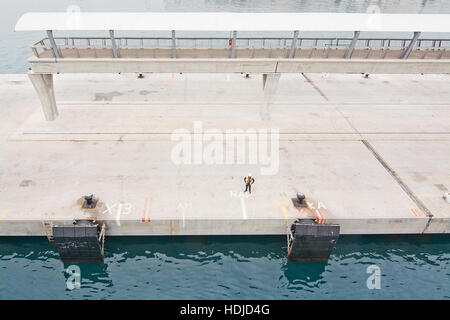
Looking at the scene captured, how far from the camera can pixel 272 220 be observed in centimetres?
2030

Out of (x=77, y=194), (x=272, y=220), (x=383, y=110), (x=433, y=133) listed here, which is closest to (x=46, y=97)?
(x=77, y=194)

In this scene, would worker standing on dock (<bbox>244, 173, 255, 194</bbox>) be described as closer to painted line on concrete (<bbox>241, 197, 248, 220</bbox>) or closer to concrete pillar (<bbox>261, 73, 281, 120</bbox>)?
painted line on concrete (<bbox>241, 197, 248, 220</bbox>)

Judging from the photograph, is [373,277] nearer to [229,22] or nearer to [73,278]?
[73,278]

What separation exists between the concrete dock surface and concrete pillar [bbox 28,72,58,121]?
86 centimetres

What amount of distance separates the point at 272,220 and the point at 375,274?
24.5 feet

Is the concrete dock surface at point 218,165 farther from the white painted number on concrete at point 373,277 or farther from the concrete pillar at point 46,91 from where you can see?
the white painted number on concrete at point 373,277

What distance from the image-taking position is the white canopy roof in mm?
25109

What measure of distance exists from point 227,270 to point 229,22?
1922 cm

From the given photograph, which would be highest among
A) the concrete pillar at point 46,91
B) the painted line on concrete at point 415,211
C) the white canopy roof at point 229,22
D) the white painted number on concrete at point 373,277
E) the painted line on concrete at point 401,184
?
the white canopy roof at point 229,22

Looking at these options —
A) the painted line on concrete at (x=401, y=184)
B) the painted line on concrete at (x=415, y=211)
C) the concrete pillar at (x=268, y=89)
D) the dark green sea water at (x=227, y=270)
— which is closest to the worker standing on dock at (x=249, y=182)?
the dark green sea water at (x=227, y=270)

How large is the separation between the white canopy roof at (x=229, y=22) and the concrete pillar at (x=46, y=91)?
4336 mm

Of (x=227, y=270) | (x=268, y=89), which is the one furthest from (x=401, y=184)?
(x=227, y=270)

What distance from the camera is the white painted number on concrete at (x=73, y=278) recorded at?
19062mm

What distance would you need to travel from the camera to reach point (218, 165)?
25.1 m
